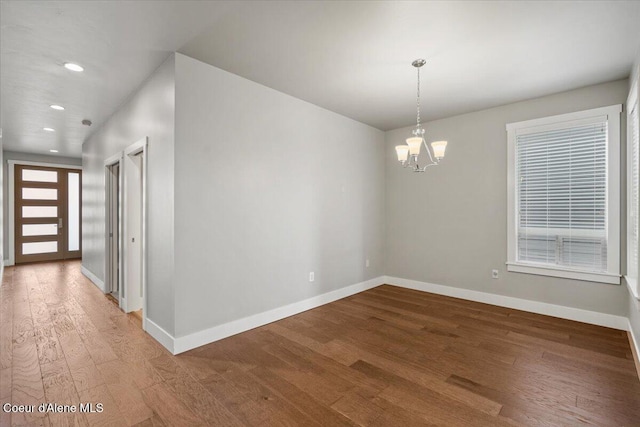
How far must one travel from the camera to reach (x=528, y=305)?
398cm

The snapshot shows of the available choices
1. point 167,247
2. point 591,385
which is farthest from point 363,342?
point 167,247

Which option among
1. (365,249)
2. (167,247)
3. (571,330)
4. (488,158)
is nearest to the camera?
(167,247)

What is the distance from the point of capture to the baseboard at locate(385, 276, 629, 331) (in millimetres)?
3426

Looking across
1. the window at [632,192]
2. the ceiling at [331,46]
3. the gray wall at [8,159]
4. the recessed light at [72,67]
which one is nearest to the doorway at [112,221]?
the ceiling at [331,46]

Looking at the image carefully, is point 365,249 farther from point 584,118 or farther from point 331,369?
point 584,118

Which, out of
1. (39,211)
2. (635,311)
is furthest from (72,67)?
(39,211)

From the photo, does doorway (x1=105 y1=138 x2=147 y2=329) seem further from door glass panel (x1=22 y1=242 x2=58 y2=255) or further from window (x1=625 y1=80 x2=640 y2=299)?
door glass panel (x1=22 y1=242 x2=58 y2=255)

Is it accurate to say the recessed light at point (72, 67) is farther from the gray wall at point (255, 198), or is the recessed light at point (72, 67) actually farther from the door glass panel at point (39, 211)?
the door glass panel at point (39, 211)

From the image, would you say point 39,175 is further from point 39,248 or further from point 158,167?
point 158,167

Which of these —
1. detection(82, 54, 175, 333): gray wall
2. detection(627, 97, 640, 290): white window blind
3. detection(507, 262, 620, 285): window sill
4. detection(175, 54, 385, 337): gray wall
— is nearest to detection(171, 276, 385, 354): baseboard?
detection(175, 54, 385, 337): gray wall

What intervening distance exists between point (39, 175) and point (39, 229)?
1.38 m

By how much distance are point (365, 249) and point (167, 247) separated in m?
3.21

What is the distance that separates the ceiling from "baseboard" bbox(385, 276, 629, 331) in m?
2.73

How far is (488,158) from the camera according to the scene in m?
4.34
